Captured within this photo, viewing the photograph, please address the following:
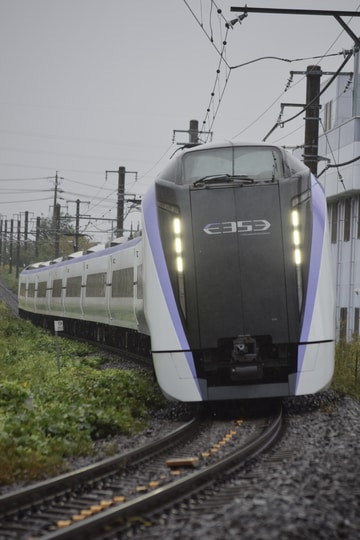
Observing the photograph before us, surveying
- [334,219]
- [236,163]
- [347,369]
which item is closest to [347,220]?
[334,219]

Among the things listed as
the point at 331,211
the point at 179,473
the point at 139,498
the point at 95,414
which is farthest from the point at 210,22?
the point at 331,211

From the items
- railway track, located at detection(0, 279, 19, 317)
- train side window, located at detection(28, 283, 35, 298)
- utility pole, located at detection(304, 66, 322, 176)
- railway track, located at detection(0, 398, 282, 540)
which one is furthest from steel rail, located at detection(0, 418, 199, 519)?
railway track, located at detection(0, 279, 19, 317)

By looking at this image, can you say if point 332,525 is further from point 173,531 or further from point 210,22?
point 210,22

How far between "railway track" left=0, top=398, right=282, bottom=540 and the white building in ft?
67.0

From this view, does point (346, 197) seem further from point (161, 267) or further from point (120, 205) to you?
point (161, 267)

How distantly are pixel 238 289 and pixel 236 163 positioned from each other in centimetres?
189

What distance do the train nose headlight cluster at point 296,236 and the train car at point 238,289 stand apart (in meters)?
0.01

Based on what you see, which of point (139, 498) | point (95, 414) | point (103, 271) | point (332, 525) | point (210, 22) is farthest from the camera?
point (103, 271)

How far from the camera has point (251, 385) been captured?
1203 centimetres

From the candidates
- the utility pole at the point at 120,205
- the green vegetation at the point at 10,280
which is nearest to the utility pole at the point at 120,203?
the utility pole at the point at 120,205

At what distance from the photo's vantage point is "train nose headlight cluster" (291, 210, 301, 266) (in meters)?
A: 12.2

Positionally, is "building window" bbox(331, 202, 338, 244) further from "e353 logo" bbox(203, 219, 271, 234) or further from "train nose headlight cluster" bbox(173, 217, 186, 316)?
"train nose headlight cluster" bbox(173, 217, 186, 316)

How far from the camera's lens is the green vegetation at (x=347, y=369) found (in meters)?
15.2

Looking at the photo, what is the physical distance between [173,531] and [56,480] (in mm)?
2150
